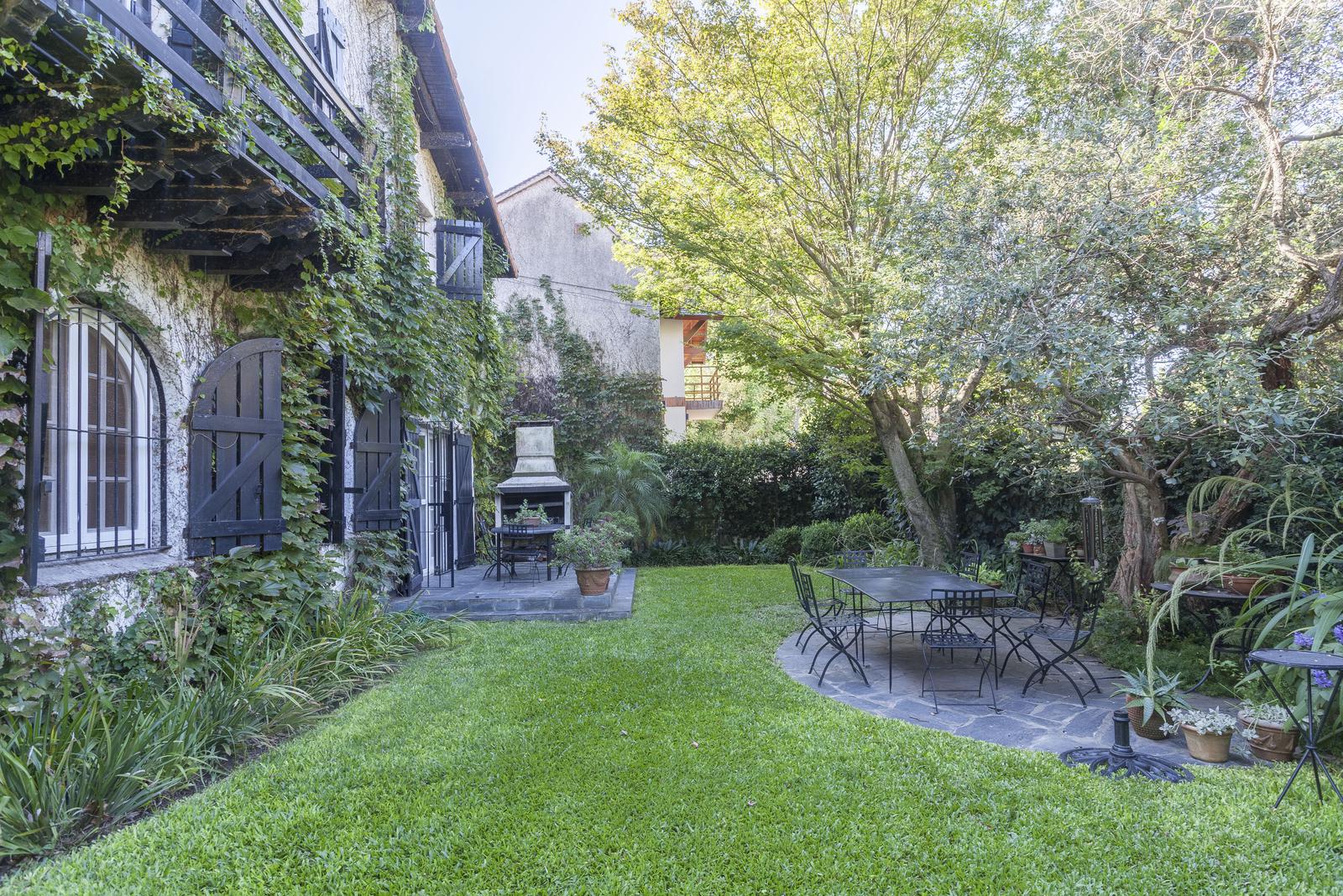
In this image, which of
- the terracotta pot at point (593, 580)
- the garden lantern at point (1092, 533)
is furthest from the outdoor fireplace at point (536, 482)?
the garden lantern at point (1092, 533)

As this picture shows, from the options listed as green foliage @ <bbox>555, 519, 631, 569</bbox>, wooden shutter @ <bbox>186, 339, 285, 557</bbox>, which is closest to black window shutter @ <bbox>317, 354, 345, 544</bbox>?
wooden shutter @ <bbox>186, 339, 285, 557</bbox>

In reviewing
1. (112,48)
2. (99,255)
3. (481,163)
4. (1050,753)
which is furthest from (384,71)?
(1050,753)

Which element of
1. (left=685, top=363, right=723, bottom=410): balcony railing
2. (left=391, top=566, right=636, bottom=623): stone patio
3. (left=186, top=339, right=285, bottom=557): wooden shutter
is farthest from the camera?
(left=685, top=363, right=723, bottom=410): balcony railing

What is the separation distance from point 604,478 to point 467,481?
10.1ft

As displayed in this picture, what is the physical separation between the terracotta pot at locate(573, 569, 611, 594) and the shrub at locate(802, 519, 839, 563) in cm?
507

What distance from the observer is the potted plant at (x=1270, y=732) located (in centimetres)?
354

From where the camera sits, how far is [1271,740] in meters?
3.57

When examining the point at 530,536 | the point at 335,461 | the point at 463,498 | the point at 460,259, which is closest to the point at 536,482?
the point at 530,536

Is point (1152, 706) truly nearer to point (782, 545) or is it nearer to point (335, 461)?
point (335, 461)

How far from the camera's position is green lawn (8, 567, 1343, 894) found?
2.56m

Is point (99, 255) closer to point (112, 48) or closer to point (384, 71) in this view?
point (112, 48)

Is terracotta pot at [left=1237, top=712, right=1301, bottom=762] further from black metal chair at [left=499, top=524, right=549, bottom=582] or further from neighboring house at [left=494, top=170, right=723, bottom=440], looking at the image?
neighboring house at [left=494, top=170, right=723, bottom=440]

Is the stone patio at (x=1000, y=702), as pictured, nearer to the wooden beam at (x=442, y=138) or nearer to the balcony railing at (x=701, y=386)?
the wooden beam at (x=442, y=138)

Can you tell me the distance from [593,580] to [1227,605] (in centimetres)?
575
